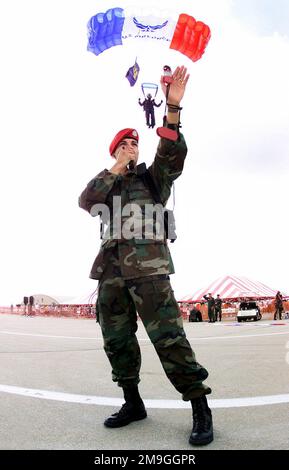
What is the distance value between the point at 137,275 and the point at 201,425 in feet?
2.69

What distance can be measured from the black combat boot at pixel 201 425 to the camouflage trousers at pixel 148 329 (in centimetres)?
5

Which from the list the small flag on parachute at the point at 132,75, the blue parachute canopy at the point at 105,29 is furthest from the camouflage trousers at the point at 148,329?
the small flag on parachute at the point at 132,75

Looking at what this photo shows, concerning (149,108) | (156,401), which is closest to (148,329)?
(156,401)

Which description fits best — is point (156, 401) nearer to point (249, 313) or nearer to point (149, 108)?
point (149, 108)

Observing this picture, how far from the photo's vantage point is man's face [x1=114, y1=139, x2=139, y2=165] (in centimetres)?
252

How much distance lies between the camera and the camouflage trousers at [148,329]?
2117mm

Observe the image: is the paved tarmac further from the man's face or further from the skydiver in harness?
the skydiver in harness

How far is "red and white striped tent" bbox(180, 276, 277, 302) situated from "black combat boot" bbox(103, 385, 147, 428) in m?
25.3

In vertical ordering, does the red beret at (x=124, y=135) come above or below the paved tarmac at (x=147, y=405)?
above

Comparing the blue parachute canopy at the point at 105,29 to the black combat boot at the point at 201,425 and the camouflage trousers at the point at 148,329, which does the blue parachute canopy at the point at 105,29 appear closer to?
the camouflage trousers at the point at 148,329

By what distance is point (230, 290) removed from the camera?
91.5 feet

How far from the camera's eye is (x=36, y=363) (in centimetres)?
474
